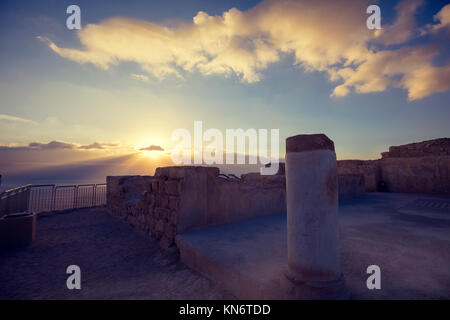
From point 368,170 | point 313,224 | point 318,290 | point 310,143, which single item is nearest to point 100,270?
point 318,290

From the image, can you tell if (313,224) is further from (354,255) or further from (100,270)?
(100,270)

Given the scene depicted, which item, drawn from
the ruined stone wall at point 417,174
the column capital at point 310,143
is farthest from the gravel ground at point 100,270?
the ruined stone wall at point 417,174

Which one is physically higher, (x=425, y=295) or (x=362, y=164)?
(x=362, y=164)

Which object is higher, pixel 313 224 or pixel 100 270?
pixel 313 224

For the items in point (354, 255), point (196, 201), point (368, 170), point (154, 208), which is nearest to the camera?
point (354, 255)

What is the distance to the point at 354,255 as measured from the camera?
3189 mm

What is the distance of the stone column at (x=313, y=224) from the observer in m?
2.24

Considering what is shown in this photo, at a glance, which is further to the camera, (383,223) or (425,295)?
(383,223)

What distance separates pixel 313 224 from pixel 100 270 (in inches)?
147

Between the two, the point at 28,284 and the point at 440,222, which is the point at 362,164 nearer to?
the point at 440,222
